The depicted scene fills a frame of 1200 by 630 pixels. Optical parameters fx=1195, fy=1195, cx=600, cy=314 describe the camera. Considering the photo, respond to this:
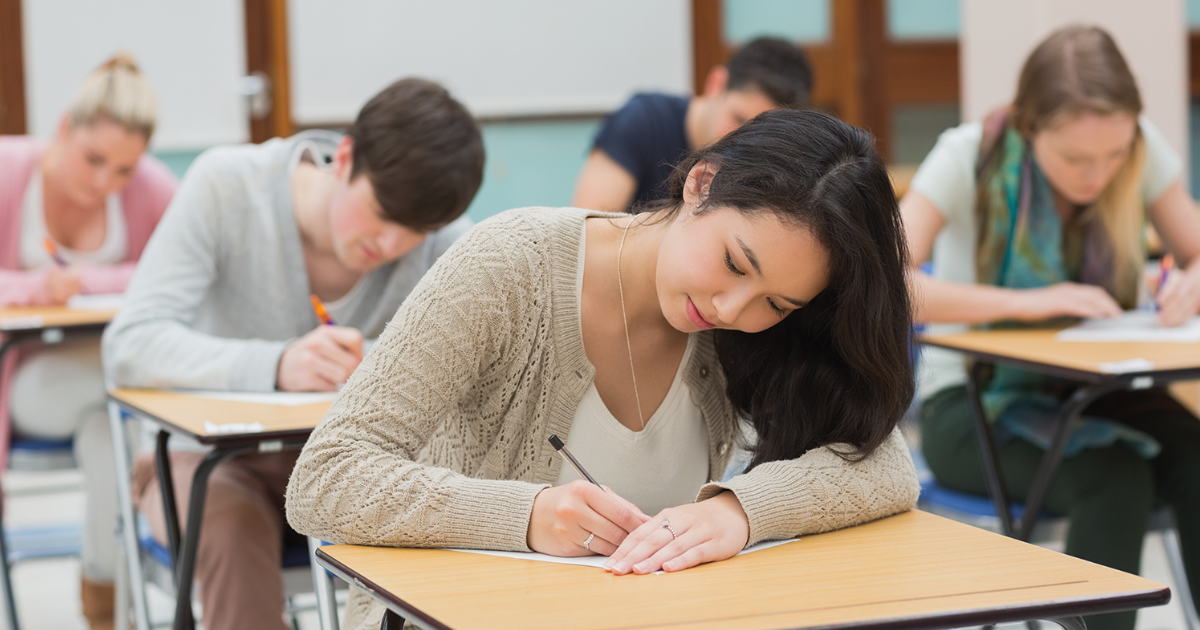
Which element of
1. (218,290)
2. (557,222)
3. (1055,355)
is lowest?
(1055,355)

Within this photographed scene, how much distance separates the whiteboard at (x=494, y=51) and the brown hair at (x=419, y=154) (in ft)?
9.80

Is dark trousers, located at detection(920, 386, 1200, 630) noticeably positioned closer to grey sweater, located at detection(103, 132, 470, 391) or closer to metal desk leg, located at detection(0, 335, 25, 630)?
grey sweater, located at detection(103, 132, 470, 391)

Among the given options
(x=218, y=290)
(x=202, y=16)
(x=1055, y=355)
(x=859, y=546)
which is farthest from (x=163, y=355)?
(x=202, y=16)

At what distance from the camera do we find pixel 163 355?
1.92m

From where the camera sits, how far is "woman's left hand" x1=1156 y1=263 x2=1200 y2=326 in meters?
2.30

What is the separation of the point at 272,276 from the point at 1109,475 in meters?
1.45

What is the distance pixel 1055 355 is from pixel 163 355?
57.7 inches

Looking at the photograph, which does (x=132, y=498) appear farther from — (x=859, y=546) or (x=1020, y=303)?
(x=1020, y=303)

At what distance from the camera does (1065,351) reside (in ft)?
6.71

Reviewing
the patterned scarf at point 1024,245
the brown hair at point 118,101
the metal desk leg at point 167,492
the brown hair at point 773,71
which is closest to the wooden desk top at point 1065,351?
the patterned scarf at point 1024,245

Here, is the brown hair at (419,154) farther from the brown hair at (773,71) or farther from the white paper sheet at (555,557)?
the brown hair at (773,71)

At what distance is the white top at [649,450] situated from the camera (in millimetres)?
1361

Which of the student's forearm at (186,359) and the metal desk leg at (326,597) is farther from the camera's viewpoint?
the student's forearm at (186,359)

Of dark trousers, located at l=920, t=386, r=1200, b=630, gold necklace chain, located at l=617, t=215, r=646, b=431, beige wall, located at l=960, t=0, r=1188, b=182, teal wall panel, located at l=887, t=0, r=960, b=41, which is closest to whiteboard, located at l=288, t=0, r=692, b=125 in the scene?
teal wall panel, located at l=887, t=0, r=960, b=41
